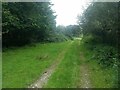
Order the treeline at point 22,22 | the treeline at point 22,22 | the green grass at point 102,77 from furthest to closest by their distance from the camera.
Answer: the treeline at point 22,22
the treeline at point 22,22
the green grass at point 102,77

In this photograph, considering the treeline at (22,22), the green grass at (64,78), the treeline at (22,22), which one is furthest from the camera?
the treeline at (22,22)

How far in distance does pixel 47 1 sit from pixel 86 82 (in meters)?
43.6

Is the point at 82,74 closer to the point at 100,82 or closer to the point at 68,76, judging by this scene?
the point at 68,76

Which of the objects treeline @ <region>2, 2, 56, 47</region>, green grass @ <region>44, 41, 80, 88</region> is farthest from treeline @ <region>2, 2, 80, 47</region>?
green grass @ <region>44, 41, 80, 88</region>

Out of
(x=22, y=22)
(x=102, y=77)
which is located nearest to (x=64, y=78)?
(x=102, y=77)

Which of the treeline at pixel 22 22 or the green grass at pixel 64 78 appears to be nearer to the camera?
the green grass at pixel 64 78

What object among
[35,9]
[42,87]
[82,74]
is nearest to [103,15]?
[82,74]

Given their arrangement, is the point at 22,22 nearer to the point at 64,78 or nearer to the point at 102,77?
the point at 64,78

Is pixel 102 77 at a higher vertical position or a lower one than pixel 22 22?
higher

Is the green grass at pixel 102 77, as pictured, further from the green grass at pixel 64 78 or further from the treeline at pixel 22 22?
the treeline at pixel 22 22

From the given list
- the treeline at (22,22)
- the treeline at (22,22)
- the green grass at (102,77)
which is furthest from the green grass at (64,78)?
the treeline at (22,22)

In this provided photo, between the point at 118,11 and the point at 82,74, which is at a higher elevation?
the point at 118,11

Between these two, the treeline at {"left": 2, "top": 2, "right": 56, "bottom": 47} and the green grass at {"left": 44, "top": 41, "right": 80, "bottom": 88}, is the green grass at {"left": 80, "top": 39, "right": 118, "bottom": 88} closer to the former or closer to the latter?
the green grass at {"left": 44, "top": 41, "right": 80, "bottom": 88}

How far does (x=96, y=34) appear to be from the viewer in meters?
47.1
